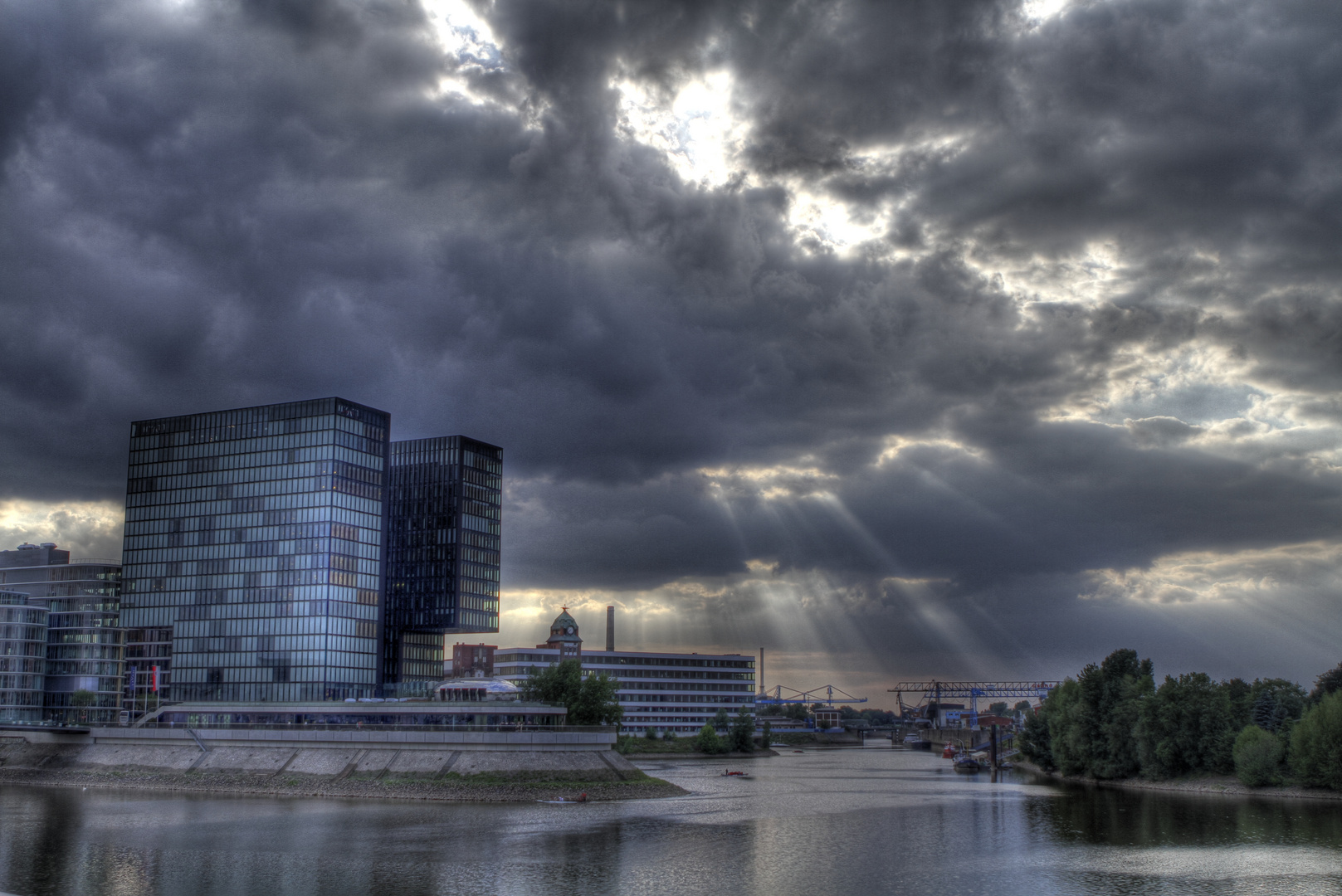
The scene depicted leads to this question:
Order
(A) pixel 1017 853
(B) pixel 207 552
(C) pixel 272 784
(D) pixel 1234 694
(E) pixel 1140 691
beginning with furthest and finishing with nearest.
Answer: (B) pixel 207 552, (D) pixel 1234 694, (E) pixel 1140 691, (C) pixel 272 784, (A) pixel 1017 853

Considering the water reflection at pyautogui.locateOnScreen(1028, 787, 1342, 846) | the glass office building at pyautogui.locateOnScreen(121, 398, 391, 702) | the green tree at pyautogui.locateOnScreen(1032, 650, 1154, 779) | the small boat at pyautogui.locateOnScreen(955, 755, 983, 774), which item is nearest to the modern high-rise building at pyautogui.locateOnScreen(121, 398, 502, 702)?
the glass office building at pyautogui.locateOnScreen(121, 398, 391, 702)

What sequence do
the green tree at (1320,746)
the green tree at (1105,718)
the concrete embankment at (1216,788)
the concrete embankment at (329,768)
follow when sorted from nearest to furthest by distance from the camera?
the green tree at (1320,746), the concrete embankment at (1216,788), the concrete embankment at (329,768), the green tree at (1105,718)

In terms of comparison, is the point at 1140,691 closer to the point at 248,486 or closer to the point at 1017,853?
the point at 1017,853

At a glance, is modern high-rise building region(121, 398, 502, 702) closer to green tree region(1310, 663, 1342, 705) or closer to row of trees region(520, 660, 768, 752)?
row of trees region(520, 660, 768, 752)

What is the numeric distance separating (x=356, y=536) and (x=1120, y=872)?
5888 inches

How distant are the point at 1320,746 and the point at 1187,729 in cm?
2055

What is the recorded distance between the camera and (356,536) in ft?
616

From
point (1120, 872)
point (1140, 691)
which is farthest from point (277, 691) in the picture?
point (1120, 872)

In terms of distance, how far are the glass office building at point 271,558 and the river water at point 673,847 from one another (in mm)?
61736

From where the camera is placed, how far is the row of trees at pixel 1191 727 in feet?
358

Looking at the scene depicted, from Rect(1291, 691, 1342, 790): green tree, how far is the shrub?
305 centimetres

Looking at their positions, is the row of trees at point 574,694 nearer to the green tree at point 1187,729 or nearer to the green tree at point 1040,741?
the green tree at point 1187,729

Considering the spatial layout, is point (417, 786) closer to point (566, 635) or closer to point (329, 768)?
point (329, 768)

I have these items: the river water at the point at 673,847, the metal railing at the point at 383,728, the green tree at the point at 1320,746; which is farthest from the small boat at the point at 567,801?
the green tree at the point at 1320,746
